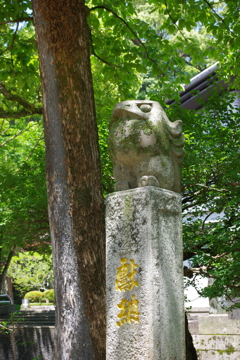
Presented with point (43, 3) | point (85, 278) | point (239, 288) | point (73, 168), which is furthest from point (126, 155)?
point (239, 288)

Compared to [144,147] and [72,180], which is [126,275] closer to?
[144,147]

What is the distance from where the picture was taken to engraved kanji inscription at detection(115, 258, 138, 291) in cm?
382

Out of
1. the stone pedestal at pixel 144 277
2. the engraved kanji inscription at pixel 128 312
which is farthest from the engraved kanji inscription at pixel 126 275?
the engraved kanji inscription at pixel 128 312

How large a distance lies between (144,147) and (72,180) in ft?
3.96

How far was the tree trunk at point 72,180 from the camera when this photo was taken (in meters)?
4.72

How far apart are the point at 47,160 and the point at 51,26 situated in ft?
5.32

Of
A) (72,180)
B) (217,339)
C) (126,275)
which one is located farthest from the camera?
(217,339)

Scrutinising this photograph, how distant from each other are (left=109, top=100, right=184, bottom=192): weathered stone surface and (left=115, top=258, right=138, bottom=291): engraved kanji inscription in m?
0.69

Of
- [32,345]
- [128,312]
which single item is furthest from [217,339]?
[128,312]

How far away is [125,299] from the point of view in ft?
12.6

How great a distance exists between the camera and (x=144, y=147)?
162 inches

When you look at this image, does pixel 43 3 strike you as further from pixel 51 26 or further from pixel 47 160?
pixel 47 160

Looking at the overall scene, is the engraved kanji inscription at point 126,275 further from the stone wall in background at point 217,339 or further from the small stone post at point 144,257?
the stone wall in background at point 217,339

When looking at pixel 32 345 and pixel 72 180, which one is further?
pixel 32 345
